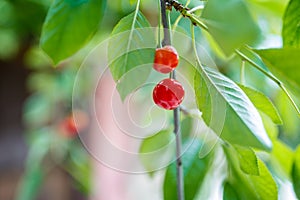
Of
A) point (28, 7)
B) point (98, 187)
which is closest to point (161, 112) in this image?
point (28, 7)

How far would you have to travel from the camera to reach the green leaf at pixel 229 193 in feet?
1.61

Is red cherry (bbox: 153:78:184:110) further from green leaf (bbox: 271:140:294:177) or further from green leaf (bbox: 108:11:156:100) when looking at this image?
A: green leaf (bbox: 271:140:294:177)

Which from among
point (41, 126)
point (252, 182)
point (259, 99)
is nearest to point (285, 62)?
point (259, 99)

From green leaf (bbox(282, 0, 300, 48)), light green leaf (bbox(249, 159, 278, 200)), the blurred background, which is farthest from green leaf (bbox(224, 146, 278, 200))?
the blurred background

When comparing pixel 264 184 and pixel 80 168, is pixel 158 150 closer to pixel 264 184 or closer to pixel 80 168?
pixel 264 184

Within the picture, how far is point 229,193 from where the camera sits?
496mm

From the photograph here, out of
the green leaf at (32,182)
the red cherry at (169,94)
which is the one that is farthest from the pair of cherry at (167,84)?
the green leaf at (32,182)

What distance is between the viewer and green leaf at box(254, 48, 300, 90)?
Answer: 347mm

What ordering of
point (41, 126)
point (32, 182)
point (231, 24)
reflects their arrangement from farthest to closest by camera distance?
1. point (41, 126)
2. point (32, 182)
3. point (231, 24)

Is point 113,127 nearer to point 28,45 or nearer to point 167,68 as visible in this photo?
point 28,45

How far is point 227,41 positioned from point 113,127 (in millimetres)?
1019

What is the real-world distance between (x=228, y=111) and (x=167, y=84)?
0.08 metres

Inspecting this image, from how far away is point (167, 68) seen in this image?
1.23 ft

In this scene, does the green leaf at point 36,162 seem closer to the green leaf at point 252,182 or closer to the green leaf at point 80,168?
the green leaf at point 80,168
